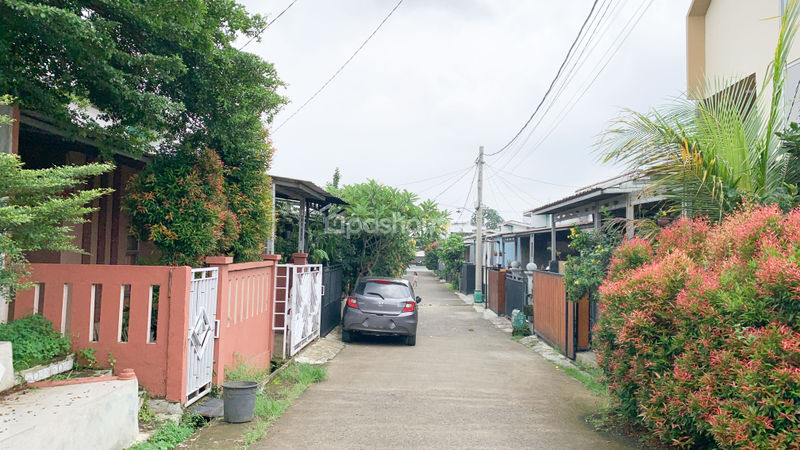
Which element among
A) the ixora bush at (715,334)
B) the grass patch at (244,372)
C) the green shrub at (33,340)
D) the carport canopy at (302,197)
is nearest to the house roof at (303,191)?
the carport canopy at (302,197)

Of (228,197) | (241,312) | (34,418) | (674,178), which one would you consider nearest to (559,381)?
(674,178)

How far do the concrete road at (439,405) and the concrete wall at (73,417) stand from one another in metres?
1.29

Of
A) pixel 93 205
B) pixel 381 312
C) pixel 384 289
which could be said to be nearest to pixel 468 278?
pixel 384 289

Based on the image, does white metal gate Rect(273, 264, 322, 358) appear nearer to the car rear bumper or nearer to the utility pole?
the car rear bumper

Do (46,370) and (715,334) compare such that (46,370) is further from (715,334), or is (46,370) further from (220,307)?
(715,334)

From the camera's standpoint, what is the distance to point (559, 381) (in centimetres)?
908

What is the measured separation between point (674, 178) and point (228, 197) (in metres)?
6.12

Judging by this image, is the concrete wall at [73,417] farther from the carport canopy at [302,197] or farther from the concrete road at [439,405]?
the carport canopy at [302,197]

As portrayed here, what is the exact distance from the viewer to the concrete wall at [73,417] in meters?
3.67

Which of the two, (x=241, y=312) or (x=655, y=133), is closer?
(x=655, y=133)

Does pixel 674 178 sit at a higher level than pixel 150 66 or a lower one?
lower

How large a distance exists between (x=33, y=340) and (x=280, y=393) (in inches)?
123

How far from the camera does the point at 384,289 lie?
12.7 metres

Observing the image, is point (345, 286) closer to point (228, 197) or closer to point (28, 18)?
point (228, 197)
